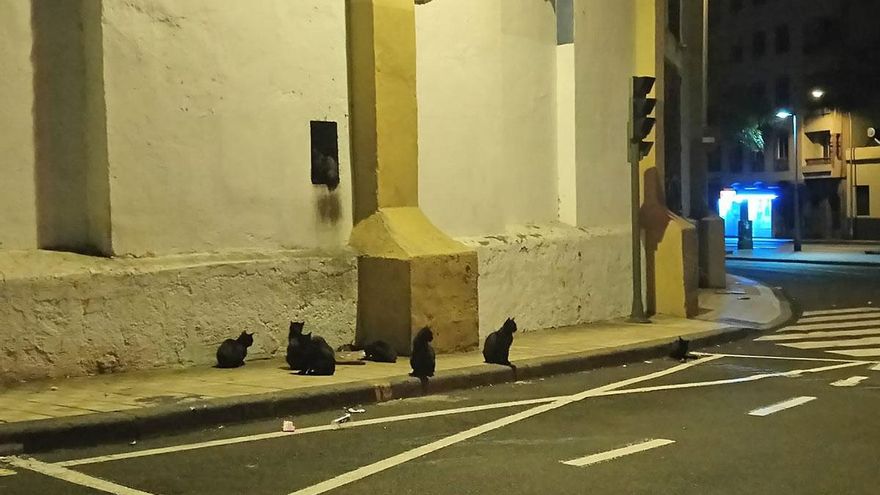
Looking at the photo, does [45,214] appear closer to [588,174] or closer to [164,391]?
[164,391]

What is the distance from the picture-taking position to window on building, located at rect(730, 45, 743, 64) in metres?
63.3

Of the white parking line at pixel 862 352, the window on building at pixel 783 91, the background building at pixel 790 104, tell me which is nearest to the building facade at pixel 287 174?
the white parking line at pixel 862 352

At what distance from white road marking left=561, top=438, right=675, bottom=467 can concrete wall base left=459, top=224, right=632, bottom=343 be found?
5.68 metres

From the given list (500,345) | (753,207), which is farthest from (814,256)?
(500,345)

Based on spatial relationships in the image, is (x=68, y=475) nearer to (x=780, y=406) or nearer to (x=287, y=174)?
(x=287, y=174)

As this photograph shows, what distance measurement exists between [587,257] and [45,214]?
A: 25.5ft

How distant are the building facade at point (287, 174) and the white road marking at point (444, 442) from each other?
208 cm

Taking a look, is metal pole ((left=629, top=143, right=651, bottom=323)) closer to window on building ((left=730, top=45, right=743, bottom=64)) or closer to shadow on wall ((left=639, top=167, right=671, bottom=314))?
shadow on wall ((left=639, top=167, right=671, bottom=314))

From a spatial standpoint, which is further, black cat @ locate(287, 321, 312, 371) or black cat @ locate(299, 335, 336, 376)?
black cat @ locate(287, 321, 312, 371)

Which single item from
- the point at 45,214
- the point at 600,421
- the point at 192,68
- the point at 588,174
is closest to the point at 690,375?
the point at 600,421

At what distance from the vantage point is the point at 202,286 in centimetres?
991

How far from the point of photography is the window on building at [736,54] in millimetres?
63344

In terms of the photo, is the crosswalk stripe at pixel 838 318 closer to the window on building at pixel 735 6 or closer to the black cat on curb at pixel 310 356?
the black cat on curb at pixel 310 356

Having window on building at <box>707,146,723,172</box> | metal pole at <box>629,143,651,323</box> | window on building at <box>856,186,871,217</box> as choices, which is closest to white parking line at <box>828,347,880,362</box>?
metal pole at <box>629,143,651,323</box>
